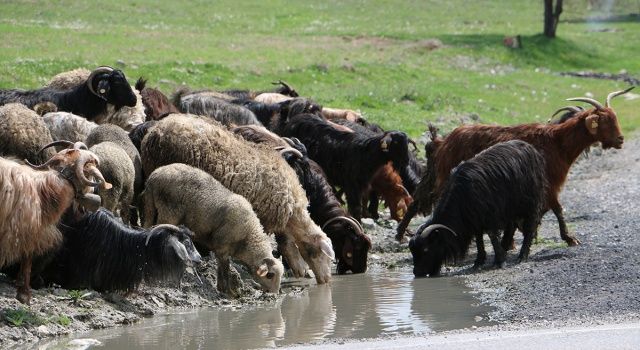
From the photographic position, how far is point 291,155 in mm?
14531

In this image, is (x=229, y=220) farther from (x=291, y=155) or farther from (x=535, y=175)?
(x=535, y=175)

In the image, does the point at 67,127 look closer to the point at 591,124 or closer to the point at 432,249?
the point at 432,249

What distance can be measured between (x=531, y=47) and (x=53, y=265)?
1296 inches

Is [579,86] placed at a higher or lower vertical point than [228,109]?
lower

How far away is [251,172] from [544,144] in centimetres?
452

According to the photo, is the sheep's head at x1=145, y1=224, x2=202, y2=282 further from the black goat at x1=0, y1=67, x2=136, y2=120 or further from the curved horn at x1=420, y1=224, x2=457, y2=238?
the black goat at x1=0, y1=67, x2=136, y2=120

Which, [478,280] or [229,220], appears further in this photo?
[478,280]

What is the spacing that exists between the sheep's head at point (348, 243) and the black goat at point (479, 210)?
625 mm

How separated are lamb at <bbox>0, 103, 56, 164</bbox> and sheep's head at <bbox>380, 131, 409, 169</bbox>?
5.62 m

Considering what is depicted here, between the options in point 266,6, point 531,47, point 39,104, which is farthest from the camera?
point 266,6

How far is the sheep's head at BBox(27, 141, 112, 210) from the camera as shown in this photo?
10.6 meters

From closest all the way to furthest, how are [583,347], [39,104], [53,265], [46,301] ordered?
[583,347] < [46,301] < [53,265] < [39,104]

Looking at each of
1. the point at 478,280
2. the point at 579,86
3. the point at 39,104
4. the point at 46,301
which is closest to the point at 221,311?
the point at 46,301

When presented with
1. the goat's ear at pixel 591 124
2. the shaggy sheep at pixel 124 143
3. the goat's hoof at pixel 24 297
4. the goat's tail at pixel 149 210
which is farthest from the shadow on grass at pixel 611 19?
the goat's hoof at pixel 24 297
